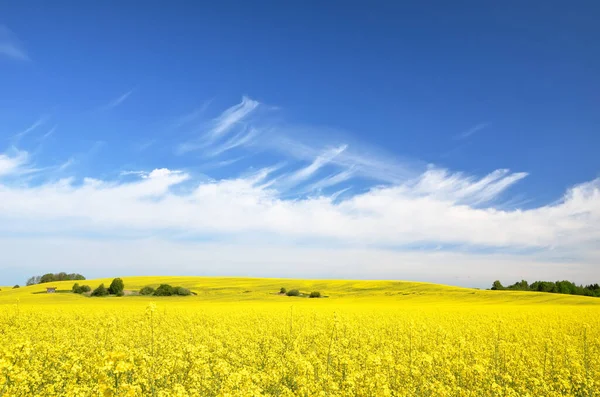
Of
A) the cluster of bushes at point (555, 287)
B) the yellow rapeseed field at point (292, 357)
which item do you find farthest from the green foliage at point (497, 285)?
the yellow rapeseed field at point (292, 357)

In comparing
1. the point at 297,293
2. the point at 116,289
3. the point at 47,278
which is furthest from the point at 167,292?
the point at 47,278

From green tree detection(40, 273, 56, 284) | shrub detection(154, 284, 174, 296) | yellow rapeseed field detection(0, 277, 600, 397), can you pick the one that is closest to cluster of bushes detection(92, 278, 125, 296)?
shrub detection(154, 284, 174, 296)

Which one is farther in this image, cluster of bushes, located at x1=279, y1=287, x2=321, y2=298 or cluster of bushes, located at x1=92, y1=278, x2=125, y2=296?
cluster of bushes, located at x1=279, y1=287, x2=321, y2=298

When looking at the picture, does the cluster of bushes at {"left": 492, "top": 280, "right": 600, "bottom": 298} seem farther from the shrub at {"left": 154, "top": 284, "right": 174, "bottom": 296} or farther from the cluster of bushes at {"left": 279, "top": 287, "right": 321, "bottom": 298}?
the shrub at {"left": 154, "top": 284, "right": 174, "bottom": 296}

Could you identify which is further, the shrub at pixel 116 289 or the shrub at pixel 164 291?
the shrub at pixel 116 289

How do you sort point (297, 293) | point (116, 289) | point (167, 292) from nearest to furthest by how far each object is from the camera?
point (167, 292), point (116, 289), point (297, 293)

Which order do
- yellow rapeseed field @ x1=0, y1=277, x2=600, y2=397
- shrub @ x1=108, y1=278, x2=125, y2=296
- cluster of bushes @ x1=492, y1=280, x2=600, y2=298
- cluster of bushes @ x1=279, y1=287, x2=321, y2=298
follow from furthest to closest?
cluster of bushes @ x1=492, y1=280, x2=600, y2=298 → cluster of bushes @ x1=279, y1=287, x2=321, y2=298 → shrub @ x1=108, y1=278, x2=125, y2=296 → yellow rapeseed field @ x1=0, y1=277, x2=600, y2=397

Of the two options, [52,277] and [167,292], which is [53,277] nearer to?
[52,277]

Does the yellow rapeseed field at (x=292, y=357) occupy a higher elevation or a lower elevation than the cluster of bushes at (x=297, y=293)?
higher

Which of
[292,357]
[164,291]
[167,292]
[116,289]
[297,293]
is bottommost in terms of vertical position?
[297,293]

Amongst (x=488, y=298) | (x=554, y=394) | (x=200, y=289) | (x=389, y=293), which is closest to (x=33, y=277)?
(x=200, y=289)

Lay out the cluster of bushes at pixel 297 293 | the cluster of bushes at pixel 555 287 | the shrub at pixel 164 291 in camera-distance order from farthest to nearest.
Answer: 1. the cluster of bushes at pixel 555 287
2. the cluster of bushes at pixel 297 293
3. the shrub at pixel 164 291

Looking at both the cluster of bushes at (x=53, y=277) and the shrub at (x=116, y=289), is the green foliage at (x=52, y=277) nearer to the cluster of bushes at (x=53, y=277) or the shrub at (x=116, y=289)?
the cluster of bushes at (x=53, y=277)

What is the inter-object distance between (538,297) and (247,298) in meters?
37.2
